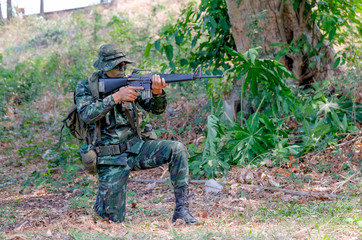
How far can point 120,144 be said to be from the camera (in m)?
4.04

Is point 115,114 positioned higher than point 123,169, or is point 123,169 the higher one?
point 115,114

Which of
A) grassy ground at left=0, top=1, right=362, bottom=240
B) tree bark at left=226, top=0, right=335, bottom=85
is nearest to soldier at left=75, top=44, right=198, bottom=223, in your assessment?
grassy ground at left=0, top=1, right=362, bottom=240

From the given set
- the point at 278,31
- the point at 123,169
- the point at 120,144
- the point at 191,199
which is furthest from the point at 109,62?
the point at 278,31

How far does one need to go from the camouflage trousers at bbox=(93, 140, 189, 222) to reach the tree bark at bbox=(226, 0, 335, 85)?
292cm

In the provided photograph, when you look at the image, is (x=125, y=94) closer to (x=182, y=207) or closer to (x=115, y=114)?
(x=115, y=114)

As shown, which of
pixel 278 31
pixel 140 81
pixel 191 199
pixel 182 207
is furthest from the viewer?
pixel 278 31

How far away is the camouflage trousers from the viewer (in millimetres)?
3869

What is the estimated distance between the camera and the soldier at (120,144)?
3805mm

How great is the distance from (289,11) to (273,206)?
358cm

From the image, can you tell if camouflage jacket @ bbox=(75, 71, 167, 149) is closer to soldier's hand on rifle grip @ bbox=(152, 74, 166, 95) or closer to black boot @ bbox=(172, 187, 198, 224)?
soldier's hand on rifle grip @ bbox=(152, 74, 166, 95)

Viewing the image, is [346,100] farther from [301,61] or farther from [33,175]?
[33,175]

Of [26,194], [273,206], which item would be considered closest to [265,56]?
[273,206]

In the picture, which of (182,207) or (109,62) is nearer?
(182,207)

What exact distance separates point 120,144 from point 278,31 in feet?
12.1
